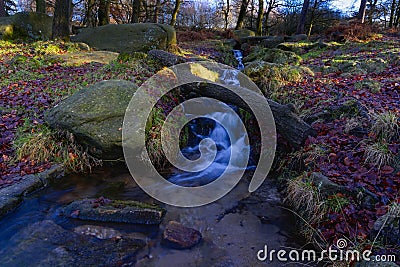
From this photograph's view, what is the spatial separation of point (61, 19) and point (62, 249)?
11040 millimetres

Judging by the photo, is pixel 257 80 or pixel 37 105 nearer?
pixel 37 105

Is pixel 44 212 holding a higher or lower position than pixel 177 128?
lower

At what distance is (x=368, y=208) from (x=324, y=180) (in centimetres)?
61

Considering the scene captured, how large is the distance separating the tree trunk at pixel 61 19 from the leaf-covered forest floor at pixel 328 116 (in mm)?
1168

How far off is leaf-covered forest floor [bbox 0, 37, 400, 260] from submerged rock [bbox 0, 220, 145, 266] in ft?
4.21

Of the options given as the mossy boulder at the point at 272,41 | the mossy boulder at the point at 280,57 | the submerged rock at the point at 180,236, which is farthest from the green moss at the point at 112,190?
the mossy boulder at the point at 272,41

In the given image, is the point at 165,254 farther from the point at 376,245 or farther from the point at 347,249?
the point at 376,245

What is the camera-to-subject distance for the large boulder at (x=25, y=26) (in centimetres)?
1135

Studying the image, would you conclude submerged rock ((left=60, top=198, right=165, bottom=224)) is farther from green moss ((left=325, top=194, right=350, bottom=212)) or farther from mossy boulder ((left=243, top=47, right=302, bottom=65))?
mossy boulder ((left=243, top=47, right=302, bottom=65))

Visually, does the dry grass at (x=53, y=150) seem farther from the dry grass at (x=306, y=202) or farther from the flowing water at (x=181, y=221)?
the dry grass at (x=306, y=202)

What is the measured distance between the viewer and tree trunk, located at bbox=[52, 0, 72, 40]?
1095 centimetres

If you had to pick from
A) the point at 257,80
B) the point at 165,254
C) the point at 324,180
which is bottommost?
the point at 165,254

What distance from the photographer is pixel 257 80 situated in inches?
312

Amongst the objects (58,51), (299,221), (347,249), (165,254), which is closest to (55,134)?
(165,254)
